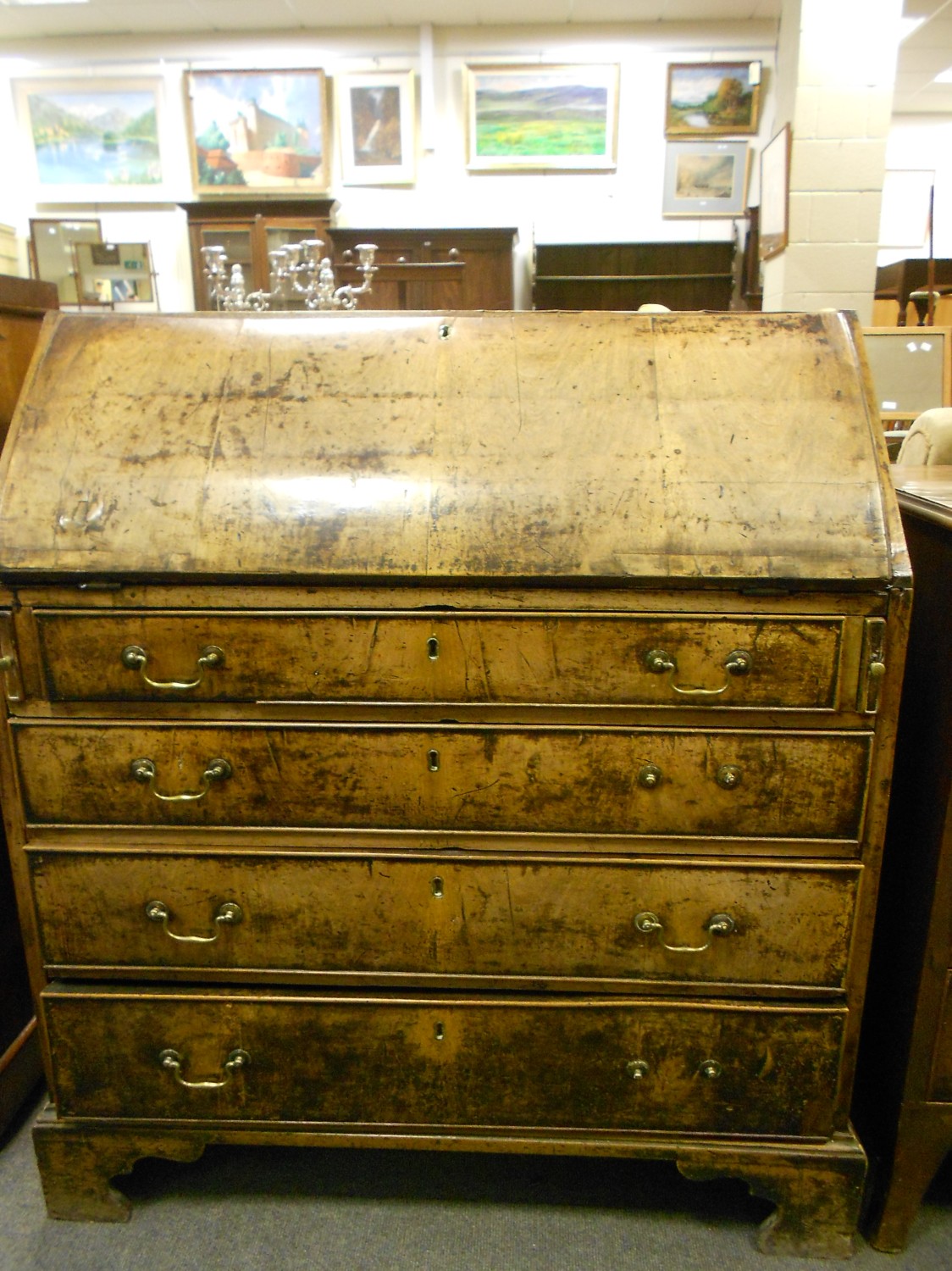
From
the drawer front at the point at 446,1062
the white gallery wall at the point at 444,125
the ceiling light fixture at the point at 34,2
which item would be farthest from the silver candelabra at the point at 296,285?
the drawer front at the point at 446,1062

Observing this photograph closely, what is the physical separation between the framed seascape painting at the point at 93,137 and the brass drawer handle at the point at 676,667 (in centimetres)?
715

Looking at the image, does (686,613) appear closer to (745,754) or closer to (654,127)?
(745,754)

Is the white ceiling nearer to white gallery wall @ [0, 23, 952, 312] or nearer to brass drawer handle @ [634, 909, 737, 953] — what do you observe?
white gallery wall @ [0, 23, 952, 312]

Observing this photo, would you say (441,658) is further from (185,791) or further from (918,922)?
(918,922)

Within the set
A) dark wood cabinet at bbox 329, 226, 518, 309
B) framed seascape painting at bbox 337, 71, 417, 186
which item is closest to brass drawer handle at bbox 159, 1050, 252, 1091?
dark wood cabinet at bbox 329, 226, 518, 309

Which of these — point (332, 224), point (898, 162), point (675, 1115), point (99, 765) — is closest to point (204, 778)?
point (99, 765)

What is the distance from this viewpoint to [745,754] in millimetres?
1311

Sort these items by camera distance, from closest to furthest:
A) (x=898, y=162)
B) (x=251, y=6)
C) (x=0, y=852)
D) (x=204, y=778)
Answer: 1. (x=204, y=778)
2. (x=0, y=852)
3. (x=251, y=6)
4. (x=898, y=162)

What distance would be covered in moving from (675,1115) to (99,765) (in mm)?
1187

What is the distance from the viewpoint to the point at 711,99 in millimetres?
6211

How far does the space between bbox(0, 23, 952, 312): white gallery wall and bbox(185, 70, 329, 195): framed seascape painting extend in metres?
0.12

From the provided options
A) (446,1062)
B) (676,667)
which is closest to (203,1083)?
(446,1062)

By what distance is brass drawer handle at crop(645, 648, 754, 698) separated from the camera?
1271 mm

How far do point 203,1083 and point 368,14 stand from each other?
281 inches
